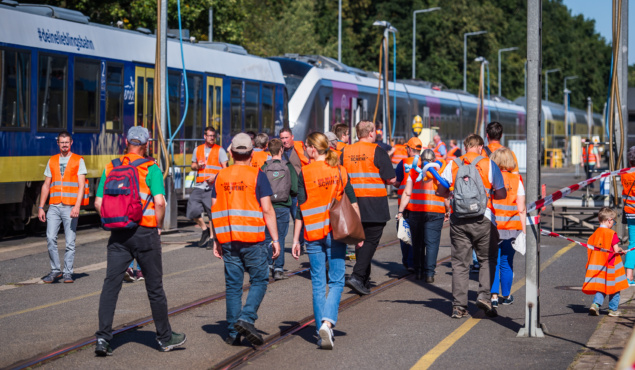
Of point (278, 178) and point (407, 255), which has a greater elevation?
point (278, 178)

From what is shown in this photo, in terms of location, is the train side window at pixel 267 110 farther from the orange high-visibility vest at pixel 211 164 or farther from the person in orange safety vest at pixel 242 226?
the person in orange safety vest at pixel 242 226

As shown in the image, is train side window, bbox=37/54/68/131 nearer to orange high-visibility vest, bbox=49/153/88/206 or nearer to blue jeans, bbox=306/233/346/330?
orange high-visibility vest, bbox=49/153/88/206

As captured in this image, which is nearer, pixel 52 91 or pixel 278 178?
pixel 278 178

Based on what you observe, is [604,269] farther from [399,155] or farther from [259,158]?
[399,155]

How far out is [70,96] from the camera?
17609 millimetres

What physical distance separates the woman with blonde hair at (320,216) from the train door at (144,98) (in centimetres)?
1120

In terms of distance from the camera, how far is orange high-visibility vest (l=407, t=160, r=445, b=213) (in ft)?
39.8

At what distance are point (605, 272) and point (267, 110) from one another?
16595mm

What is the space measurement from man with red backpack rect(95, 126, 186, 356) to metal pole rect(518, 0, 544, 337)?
9.79 feet

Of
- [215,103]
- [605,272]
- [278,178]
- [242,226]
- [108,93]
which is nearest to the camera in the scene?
[242,226]

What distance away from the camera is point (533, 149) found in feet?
28.4

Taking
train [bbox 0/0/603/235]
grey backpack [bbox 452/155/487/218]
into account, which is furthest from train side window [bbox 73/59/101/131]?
grey backpack [bbox 452/155/487/218]

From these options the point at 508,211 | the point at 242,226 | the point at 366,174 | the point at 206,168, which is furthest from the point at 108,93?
the point at 242,226

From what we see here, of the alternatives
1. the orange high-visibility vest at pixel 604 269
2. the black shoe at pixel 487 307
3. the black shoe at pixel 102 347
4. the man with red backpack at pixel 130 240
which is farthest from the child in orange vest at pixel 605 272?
the black shoe at pixel 102 347
